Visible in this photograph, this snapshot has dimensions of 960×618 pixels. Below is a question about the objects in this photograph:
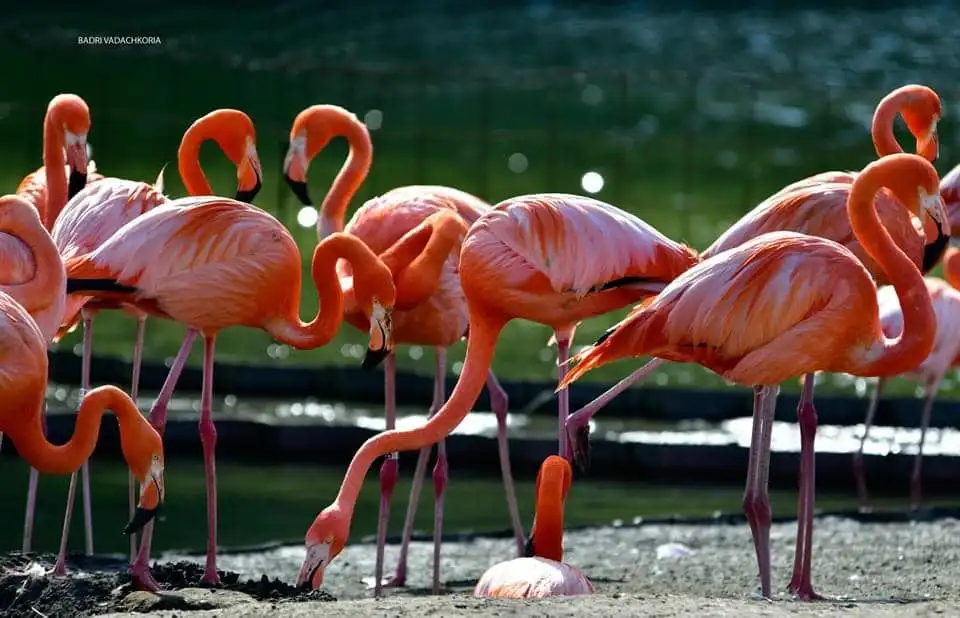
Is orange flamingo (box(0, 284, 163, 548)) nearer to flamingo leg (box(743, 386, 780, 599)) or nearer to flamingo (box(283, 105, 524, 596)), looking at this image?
flamingo (box(283, 105, 524, 596))

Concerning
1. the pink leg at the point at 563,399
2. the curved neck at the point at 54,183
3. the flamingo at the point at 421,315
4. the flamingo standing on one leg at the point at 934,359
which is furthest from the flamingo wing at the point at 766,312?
the flamingo standing on one leg at the point at 934,359

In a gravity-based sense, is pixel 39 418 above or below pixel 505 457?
above

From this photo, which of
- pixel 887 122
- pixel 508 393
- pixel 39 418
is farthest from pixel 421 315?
pixel 508 393

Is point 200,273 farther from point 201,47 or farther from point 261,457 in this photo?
point 201,47

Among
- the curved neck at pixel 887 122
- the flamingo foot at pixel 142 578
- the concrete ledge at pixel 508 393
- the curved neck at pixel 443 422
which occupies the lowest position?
the flamingo foot at pixel 142 578

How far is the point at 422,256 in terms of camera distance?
6.86m

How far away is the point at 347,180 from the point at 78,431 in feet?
7.99

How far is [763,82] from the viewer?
11.9 meters

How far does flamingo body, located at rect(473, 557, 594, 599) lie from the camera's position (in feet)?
17.4

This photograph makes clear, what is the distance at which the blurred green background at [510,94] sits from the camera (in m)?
15.3

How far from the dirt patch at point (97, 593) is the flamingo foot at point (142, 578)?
33 millimetres

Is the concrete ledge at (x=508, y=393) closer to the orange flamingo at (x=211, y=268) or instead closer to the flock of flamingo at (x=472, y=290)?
the flock of flamingo at (x=472, y=290)

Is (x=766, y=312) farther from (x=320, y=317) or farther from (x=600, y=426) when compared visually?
(x=600, y=426)

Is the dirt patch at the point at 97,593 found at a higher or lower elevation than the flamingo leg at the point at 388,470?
lower
